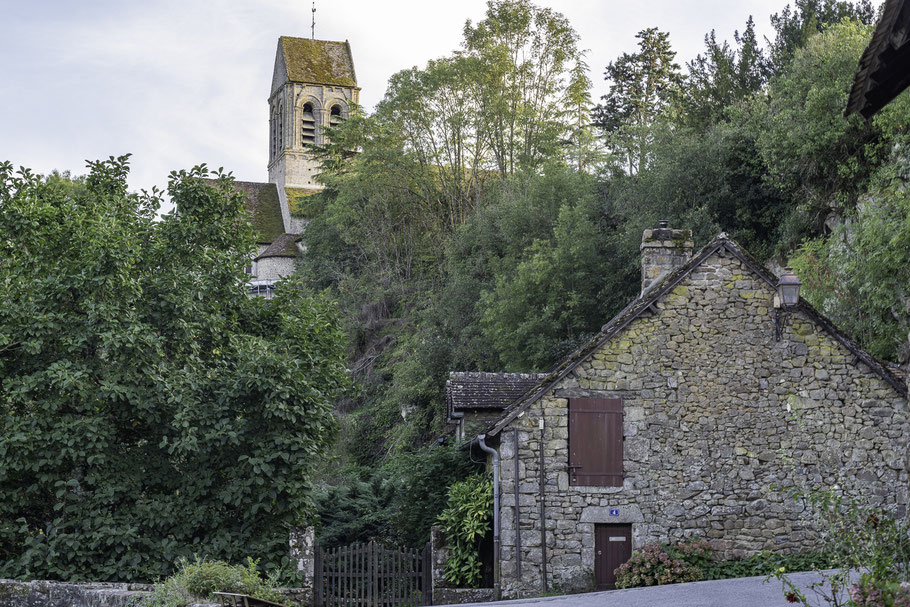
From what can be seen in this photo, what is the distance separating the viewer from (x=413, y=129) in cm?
4322

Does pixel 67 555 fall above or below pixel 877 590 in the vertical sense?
below

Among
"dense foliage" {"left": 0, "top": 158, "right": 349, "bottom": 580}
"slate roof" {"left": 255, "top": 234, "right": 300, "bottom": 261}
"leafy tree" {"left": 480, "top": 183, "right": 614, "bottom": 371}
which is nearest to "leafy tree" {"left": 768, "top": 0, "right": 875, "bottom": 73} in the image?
"leafy tree" {"left": 480, "top": 183, "right": 614, "bottom": 371}

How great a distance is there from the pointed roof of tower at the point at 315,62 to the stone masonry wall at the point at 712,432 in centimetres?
6061

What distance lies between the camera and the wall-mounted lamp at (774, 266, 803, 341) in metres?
15.7

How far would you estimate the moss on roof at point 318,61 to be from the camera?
73438 mm

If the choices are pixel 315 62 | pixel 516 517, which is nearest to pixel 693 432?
pixel 516 517

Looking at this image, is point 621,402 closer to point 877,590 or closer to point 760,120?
point 877,590

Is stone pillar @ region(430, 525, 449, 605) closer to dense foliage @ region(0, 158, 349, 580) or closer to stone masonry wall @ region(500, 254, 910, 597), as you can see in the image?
stone masonry wall @ region(500, 254, 910, 597)

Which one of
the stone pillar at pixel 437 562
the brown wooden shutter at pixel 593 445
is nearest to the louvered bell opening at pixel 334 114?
the stone pillar at pixel 437 562

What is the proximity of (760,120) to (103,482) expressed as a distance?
22281 millimetres

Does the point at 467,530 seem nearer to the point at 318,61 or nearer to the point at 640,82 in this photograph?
the point at 640,82

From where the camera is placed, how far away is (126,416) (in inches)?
601

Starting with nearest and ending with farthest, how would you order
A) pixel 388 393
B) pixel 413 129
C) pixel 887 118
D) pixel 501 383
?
pixel 501 383, pixel 887 118, pixel 388 393, pixel 413 129

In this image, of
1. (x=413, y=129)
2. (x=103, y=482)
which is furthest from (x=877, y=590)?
(x=413, y=129)
